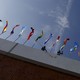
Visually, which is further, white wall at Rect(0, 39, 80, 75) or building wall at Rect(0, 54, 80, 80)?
white wall at Rect(0, 39, 80, 75)

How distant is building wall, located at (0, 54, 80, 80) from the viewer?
1052 centimetres

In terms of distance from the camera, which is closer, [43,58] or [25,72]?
[25,72]

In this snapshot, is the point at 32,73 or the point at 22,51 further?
the point at 22,51

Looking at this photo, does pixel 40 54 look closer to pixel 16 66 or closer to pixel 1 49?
pixel 16 66

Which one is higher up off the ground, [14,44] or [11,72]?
[14,44]

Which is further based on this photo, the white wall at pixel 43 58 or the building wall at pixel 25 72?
the white wall at pixel 43 58

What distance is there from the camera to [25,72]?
1071cm

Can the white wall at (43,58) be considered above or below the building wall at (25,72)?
above

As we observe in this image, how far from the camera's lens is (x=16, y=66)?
10.9 metres

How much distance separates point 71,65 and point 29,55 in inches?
94.9

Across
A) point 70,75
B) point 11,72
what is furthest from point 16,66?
point 70,75

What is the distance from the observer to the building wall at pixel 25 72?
10523mm

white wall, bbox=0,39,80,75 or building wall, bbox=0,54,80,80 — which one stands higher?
white wall, bbox=0,39,80,75

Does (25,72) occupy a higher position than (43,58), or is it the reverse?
A: (43,58)
